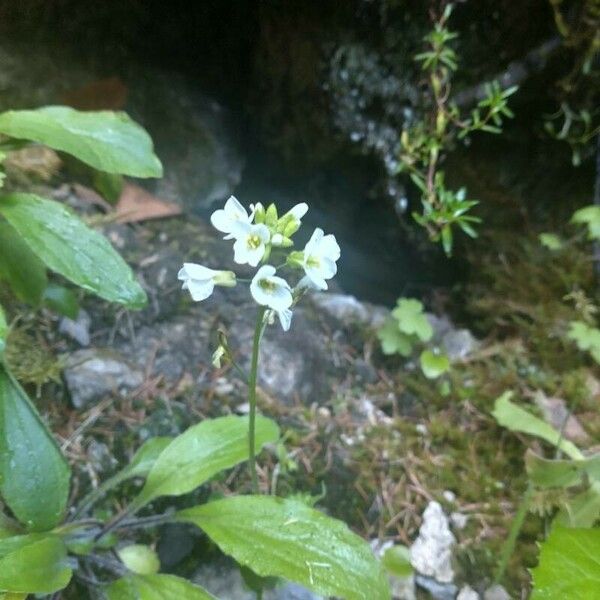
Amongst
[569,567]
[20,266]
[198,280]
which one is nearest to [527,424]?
[569,567]

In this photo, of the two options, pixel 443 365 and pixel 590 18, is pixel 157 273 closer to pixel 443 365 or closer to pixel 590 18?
pixel 443 365

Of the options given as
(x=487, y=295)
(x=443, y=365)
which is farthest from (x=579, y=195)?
(x=443, y=365)

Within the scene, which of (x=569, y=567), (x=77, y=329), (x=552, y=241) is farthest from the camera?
(x=552, y=241)

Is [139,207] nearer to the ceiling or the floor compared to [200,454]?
nearer to the ceiling

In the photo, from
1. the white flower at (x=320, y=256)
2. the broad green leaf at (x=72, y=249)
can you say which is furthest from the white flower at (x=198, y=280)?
the broad green leaf at (x=72, y=249)

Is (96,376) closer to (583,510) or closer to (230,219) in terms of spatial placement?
(230,219)

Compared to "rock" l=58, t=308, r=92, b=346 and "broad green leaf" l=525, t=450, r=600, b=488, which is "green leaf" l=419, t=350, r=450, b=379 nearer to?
"broad green leaf" l=525, t=450, r=600, b=488

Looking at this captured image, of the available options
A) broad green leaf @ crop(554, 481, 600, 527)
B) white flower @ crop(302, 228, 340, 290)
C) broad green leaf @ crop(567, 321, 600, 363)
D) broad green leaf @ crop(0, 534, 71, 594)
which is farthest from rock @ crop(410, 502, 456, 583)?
white flower @ crop(302, 228, 340, 290)
